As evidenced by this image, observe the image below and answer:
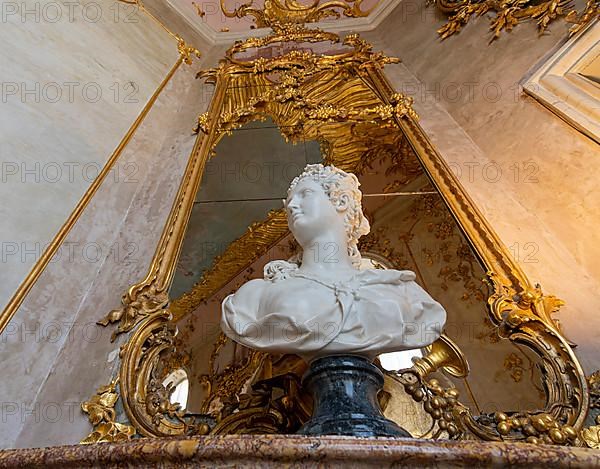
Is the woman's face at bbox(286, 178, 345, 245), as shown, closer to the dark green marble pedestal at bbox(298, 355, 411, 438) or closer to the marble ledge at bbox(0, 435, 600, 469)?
the dark green marble pedestal at bbox(298, 355, 411, 438)

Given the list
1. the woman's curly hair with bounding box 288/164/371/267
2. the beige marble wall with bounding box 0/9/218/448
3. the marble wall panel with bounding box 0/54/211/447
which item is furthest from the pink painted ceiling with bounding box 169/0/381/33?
the woman's curly hair with bounding box 288/164/371/267

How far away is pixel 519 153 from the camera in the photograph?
3.07 meters

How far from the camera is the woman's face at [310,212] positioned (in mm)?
2227

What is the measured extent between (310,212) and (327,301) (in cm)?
46

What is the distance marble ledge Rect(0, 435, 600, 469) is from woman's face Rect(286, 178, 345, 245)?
3.35ft

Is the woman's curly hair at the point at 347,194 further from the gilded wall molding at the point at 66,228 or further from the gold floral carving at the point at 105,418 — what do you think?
the gilded wall molding at the point at 66,228

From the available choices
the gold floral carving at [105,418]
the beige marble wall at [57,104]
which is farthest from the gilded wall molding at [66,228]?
the gold floral carving at [105,418]

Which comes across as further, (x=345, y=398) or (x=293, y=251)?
(x=293, y=251)

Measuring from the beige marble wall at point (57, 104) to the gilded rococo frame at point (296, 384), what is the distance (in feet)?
1.71

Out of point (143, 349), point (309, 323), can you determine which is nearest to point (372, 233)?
point (309, 323)

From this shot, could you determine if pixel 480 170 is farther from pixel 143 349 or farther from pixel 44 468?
pixel 44 468

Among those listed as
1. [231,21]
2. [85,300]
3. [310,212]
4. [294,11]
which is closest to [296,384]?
[310,212]

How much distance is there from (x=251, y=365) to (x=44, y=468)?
0.92m

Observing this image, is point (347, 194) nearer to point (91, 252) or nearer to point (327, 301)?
point (327, 301)
